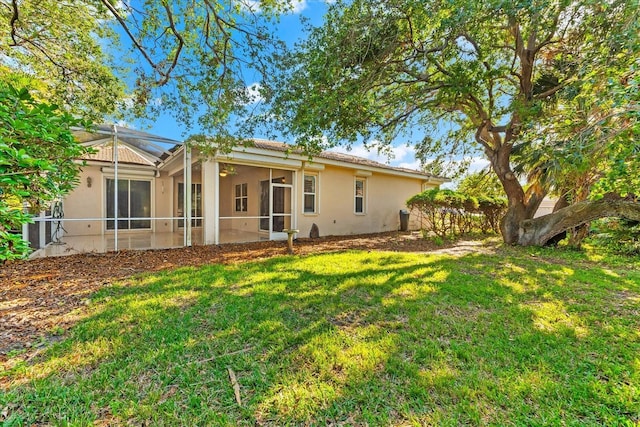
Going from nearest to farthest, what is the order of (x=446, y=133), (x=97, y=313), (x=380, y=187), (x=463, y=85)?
(x=97, y=313) < (x=463, y=85) < (x=446, y=133) < (x=380, y=187)

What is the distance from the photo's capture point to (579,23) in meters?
6.43

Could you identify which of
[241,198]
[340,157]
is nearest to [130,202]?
[241,198]

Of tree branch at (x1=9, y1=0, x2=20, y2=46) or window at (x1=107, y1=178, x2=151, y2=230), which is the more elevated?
tree branch at (x1=9, y1=0, x2=20, y2=46)

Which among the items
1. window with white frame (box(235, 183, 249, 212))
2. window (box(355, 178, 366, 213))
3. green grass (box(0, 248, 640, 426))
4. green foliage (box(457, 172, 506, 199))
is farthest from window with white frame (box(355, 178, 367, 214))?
green grass (box(0, 248, 640, 426))

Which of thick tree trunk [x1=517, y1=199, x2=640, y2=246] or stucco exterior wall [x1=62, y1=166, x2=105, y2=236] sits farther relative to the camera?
stucco exterior wall [x1=62, y1=166, x2=105, y2=236]

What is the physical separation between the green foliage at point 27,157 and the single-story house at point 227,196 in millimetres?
6021

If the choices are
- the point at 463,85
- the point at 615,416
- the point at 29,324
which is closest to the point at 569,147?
the point at 463,85

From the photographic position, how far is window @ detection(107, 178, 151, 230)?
12266 mm

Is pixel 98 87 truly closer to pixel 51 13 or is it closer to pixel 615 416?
pixel 51 13

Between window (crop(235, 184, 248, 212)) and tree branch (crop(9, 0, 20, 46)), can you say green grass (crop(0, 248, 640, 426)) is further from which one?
window (crop(235, 184, 248, 212))

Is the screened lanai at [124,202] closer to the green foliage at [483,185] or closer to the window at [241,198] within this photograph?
the window at [241,198]

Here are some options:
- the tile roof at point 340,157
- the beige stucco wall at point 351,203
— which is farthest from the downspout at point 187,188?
the beige stucco wall at point 351,203

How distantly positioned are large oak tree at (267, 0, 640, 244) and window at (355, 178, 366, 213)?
447cm

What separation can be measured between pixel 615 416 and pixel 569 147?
15.4ft
